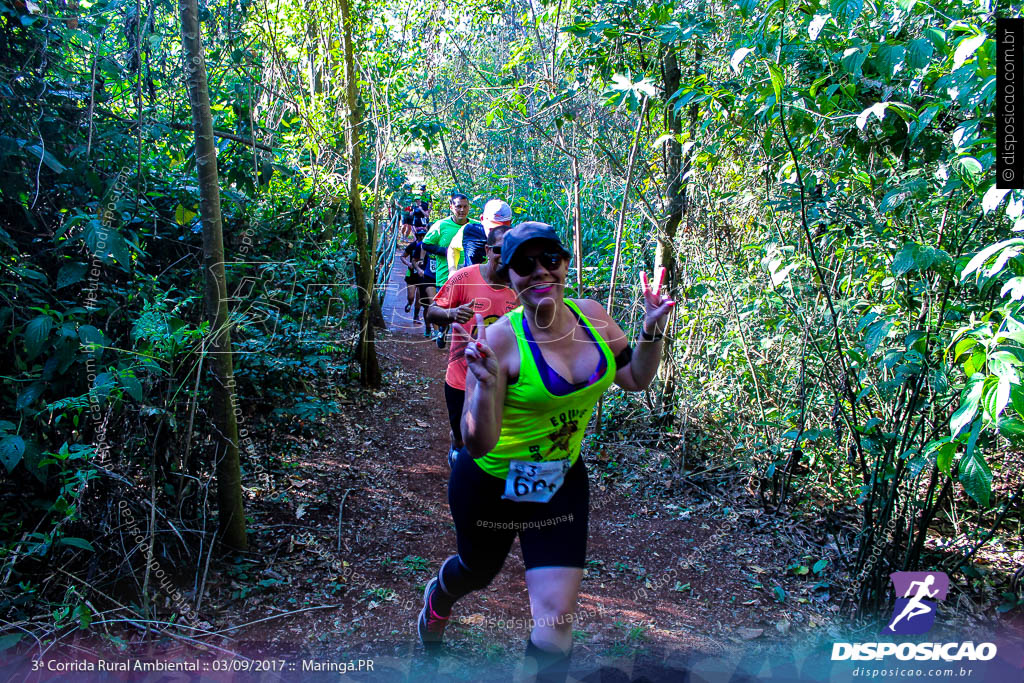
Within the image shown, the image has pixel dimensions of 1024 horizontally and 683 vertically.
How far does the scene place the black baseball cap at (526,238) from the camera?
2.64 m

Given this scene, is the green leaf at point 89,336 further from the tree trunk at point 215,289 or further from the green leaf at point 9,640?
the green leaf at point 9,640

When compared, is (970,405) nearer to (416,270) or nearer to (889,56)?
(889,56)

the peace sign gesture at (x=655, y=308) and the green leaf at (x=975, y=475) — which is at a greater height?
the peace sign gesture at (x=655, y=308)

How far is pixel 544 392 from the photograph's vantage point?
256cm

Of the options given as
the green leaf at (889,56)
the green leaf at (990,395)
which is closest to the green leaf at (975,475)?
the green leaf at (990,395)

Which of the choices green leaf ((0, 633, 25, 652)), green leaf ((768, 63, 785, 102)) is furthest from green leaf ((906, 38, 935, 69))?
green leaf ((0, 633, 25, 652))

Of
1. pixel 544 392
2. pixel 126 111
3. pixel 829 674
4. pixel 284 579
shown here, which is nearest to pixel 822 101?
pixel 544 392

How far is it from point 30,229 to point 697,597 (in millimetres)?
4135

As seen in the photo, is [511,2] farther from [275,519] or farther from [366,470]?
[275,519]

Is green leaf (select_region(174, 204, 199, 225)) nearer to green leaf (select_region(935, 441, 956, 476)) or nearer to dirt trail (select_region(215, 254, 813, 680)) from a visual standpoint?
dirt trail (select_region(215, 254, 813, 680))

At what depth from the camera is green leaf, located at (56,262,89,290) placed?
3.11m

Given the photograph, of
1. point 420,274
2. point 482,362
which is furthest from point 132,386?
point 420,274

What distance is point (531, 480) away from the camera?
2.66 meters

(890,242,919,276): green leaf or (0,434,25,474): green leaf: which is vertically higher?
(890,242,919,276): green leaf
